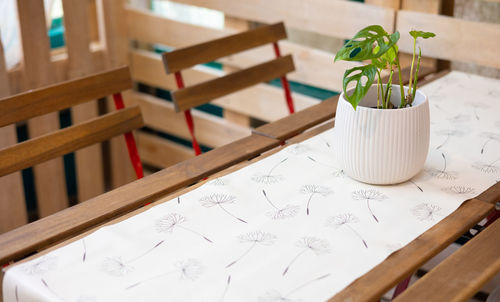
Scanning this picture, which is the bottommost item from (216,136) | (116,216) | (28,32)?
(216,136)

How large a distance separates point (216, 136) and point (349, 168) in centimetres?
134

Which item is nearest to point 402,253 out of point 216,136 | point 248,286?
point 248,286

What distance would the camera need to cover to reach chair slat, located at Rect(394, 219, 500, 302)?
83cm

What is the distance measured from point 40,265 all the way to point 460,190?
0.70m

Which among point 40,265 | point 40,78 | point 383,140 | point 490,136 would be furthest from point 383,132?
point 40,78

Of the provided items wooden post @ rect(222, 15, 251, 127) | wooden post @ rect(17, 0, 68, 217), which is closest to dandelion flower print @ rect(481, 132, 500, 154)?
wooden post @ rect(222, 15, 251, 127)

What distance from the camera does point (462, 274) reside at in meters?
0.87

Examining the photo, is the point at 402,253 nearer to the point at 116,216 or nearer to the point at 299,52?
the point at 116,216

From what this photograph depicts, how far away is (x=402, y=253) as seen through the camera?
93cm

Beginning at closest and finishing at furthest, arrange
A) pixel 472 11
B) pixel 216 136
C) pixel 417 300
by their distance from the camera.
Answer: pixel 417 300 → pixel 472 11 → pixel 216 136

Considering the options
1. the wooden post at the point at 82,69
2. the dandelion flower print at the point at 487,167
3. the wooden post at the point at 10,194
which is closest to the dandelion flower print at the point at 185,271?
the dandelion flower print at the point at 487,167

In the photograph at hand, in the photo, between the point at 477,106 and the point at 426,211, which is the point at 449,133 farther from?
the point at 426,211

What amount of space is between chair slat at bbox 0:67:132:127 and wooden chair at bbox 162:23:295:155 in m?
0.15

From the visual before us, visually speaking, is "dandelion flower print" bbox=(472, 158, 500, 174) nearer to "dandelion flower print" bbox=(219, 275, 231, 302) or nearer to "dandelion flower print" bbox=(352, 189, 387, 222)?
"dandelion flower print" bbox=(352, 189, 387, 222)
